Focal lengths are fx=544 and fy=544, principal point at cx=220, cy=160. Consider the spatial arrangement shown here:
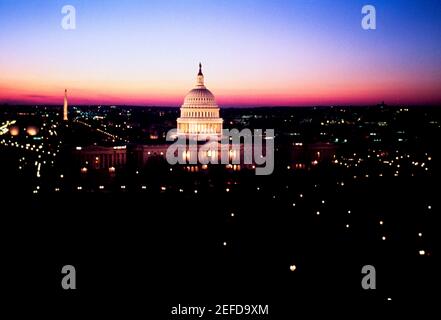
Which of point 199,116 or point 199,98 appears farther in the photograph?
point 199,98

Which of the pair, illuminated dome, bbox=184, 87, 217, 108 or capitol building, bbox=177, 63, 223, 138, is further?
illuminated dome, bbox=184, 87, 217, 108

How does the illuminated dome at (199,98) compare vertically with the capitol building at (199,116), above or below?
above

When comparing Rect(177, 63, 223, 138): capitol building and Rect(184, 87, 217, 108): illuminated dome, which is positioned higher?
Rect(184, 87, 217, 108): illuminated dome

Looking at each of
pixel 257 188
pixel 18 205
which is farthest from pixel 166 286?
pixel 257 188

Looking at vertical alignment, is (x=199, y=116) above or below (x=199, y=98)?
below

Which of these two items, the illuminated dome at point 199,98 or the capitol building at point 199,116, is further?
the illuminated dome at point 199,98

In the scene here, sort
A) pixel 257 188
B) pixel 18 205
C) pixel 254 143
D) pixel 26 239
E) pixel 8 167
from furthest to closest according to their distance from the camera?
pixel 254 143 → pixel 8 167 → pixel 257 188 → pixel 18 205 → pixel 26 239
